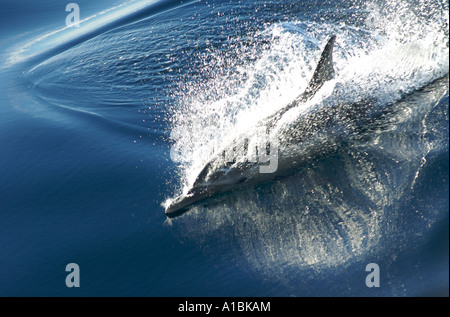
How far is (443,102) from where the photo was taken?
6746mm

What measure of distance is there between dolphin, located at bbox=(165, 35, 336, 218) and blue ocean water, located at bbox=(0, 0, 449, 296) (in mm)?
171

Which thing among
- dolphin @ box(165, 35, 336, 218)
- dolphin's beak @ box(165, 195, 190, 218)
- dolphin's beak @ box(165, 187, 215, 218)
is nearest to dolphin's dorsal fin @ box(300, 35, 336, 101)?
dolphin @ box(165, 35, 336, 218)

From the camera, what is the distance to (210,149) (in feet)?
23.1

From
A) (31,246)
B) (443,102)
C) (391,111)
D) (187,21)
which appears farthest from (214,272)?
(187,21)

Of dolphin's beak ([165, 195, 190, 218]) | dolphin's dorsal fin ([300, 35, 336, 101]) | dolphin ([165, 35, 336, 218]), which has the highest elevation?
dolphin's dorsal fin ([300, 35, 336, 101])

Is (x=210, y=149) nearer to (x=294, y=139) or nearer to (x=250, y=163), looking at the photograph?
(x=250, y=163)

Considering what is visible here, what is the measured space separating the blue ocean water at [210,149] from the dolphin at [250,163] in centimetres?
17

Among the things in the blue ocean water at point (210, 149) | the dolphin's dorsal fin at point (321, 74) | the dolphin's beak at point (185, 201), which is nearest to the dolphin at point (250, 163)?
the dolphin's beak at point (185, 201)

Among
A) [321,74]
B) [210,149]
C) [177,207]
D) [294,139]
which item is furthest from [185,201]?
[321,74]

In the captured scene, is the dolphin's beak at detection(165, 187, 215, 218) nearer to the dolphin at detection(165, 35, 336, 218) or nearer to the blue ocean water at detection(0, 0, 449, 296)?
the dolphin at detection(165, 35, 336, 218)

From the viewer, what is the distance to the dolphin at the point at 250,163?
6.38m

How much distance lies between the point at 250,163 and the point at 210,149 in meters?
0.81

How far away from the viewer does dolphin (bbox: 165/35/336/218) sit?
638 cm

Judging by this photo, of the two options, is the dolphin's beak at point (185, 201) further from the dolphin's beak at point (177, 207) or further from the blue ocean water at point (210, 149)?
the blue ocean water at point (210, 149)
